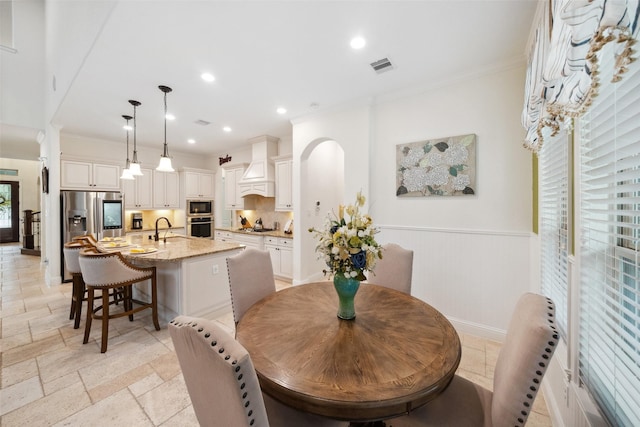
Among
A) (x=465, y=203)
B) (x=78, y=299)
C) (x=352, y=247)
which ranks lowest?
(x=78, y=299)

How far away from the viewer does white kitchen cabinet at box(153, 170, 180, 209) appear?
5.91 m

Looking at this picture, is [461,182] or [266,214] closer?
[461,182]

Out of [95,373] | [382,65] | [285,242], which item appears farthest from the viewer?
[285,242]

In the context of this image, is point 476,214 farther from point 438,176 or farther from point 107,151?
point 107,151

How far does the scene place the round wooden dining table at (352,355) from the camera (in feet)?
2.82

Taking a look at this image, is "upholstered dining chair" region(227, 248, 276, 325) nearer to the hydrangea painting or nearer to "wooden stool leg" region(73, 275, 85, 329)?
the hydrangea painting

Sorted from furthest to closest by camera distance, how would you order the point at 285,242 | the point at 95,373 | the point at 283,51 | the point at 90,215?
the point at 90,215 → the point at 285,242 → the point at 283,51 → the point at 95,373

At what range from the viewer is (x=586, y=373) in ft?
4.08

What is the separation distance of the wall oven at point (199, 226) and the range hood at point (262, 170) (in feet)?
5.37

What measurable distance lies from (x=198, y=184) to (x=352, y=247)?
6.12 meters

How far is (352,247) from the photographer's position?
1.28 metres

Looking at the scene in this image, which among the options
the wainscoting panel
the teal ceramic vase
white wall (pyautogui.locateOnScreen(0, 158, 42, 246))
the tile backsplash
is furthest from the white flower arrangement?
white wall (pyautogui.locateOnScreen(0, 158, 42, 246))

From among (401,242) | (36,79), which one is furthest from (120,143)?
(401,242)

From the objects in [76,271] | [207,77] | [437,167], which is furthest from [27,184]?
[437,167]
